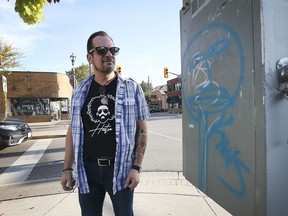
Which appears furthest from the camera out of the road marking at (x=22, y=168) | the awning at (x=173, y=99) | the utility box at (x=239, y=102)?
the awning at (x=173, y=99)

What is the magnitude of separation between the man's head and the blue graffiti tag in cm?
63

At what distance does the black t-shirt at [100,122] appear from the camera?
7.44ft

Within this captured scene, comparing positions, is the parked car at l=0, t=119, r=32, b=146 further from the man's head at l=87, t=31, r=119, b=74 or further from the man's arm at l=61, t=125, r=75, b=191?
the man's head at l=87, t=31, r=119, b=74

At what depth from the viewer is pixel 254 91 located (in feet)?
4.98

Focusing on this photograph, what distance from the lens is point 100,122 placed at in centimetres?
230

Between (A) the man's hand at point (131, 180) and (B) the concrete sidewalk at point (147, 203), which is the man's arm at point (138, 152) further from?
(B) the concrete sidewalk at point (147, 203)

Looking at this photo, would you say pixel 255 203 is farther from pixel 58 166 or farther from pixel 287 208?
pixel 58 166

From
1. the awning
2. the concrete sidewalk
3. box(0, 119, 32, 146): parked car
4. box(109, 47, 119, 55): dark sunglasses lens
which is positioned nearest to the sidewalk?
the concrete sidewalk

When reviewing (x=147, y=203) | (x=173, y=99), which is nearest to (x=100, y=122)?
(x=147, y=203)

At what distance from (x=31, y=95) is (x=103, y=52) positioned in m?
29.2

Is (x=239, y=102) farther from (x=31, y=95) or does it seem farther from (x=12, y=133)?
(x=31, y=95)

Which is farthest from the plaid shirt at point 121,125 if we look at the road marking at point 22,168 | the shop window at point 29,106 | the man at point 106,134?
the shop window at point 29,106

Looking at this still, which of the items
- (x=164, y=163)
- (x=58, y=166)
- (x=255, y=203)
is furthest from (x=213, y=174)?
(x=58, y=166)

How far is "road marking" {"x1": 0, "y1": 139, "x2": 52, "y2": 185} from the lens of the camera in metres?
6.33
